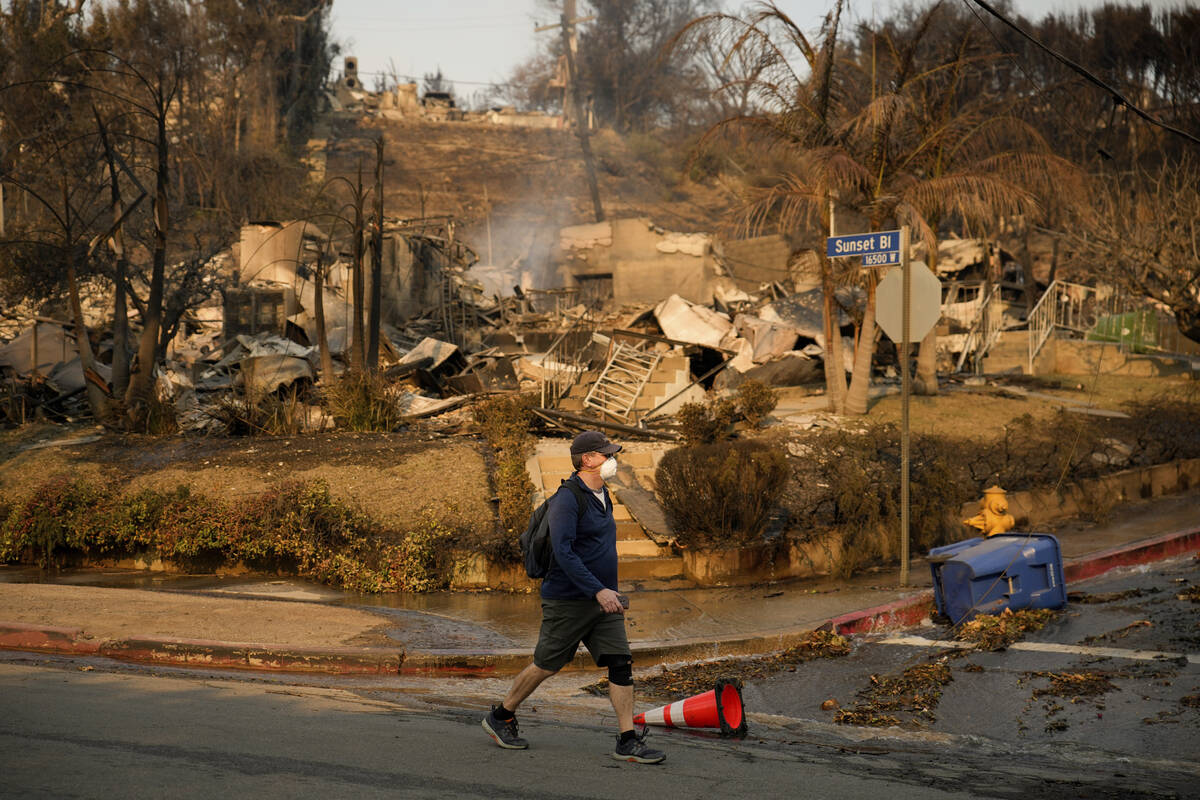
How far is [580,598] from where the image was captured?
5.70 meters

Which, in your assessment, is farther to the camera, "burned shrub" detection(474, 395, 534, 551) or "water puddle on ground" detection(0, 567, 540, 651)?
"burned shrub" detection(474, 395, 534, 551)

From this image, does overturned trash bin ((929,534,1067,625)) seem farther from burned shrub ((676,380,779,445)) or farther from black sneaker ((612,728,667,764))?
burned shrub ((676,380,779,445))

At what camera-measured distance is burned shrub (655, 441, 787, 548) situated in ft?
39.3

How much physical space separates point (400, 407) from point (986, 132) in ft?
37.0

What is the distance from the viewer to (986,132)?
19.2 metres

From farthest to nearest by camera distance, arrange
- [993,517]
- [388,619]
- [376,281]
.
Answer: [376,281] → [993,517] → [388,619]

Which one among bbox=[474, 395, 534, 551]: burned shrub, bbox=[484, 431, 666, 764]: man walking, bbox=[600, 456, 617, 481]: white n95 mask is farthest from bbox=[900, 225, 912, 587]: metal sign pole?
bbox=[484, 431, 666, 764]: man walking

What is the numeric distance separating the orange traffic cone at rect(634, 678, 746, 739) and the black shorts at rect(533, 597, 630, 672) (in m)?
0.62

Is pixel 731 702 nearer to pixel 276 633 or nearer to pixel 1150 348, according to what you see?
pixel 276 633

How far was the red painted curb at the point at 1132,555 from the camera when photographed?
36.3 ft

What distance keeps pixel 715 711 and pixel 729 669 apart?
85.9 inches

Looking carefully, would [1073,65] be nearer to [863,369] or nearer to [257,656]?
[863,369]

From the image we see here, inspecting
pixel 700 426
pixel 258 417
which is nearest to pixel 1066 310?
pixel 700 426

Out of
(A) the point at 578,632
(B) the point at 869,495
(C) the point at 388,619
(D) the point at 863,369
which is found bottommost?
(C) the point at 388,619
